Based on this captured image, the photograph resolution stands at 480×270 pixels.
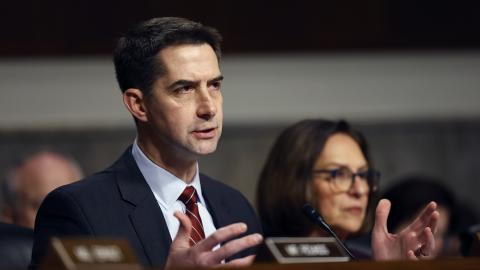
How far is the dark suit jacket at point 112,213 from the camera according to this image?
9.54 feet

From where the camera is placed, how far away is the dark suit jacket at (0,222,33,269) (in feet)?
10.6

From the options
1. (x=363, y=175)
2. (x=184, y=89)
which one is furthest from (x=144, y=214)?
(x=363, y=175)

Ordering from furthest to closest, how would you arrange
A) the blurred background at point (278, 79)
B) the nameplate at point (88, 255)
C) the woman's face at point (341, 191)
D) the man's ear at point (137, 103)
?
the blurred background at point (278, 79) < the woman's face at point (341, 191) < the man's ear at point (137, 103) < the nameplate at point (88, 255)

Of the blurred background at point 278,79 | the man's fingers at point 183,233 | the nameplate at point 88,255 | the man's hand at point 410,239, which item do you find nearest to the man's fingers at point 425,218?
the man's hand at point 410,239

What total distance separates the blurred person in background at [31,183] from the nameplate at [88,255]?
2.31 metres

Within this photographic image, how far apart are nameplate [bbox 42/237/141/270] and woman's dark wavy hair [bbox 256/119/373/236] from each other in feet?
4.63

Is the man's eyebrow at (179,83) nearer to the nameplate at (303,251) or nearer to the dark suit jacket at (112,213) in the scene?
the dark suit jacket at (112,213)

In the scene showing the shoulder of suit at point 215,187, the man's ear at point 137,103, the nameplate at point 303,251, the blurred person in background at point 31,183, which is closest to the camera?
the nameplate at point 303,251

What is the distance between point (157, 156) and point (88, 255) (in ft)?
2.71

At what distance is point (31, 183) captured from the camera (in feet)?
16.1

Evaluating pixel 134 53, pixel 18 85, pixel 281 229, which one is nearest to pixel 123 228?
pixel 134 53

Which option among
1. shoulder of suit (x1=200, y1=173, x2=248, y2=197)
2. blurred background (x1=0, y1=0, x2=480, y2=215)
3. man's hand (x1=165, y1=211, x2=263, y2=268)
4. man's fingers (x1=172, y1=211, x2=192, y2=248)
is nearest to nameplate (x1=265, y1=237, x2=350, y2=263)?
man's hand (x1=165, y1=211, x2=263, y2=268)

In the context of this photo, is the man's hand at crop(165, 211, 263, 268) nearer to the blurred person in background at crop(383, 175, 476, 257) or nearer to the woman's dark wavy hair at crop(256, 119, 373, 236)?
the woman's dark wavy hair at crop(256, 119, 373, 236)

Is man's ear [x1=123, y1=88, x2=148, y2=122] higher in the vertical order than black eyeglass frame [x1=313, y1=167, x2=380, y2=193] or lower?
higher
